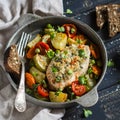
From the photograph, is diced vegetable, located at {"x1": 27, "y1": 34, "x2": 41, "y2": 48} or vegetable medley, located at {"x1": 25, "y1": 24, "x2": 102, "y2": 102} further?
diced vegetable, located at {"x1": 27, "y1": 34, "x2": 41, "y2": 48}

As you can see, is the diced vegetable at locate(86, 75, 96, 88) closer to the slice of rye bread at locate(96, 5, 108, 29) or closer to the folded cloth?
the folded cloth

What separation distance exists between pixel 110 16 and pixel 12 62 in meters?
0.64

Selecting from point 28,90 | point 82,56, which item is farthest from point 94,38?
point 28,90

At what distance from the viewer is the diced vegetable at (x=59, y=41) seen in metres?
2.34

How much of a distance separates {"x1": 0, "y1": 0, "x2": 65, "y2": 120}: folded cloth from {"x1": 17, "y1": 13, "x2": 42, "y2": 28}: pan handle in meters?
0.07

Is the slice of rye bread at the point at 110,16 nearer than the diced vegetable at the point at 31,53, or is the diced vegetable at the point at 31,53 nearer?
the diced vegetable at the point at 31,53

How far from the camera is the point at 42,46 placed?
7.71 ft

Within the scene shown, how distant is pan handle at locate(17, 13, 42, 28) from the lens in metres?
2.44

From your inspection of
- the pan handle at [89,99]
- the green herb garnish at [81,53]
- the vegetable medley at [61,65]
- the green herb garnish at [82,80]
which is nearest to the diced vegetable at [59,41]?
the vegetable medley at [61,65]

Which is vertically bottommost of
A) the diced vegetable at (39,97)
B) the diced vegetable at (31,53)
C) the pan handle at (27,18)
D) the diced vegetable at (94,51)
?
the diced vegetable at (39,97)

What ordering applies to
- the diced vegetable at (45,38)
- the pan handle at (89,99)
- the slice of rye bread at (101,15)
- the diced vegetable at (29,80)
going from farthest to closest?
the slice of rye bread at (101,15) → the diced vegetable at (45,38) → the diced vegetable at (29,80) → the pan handle at (89,99)

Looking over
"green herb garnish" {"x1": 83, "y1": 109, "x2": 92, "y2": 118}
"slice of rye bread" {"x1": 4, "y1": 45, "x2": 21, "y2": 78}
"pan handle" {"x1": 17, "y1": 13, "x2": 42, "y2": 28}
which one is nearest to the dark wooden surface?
"green herb garnish" {"x1": 83, "y1": 109, "x2": 92, "y2": 118}

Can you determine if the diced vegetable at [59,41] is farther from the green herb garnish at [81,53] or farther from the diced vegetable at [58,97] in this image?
the diced vegetable at [58,97]

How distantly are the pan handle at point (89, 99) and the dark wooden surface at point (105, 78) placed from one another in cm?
15
